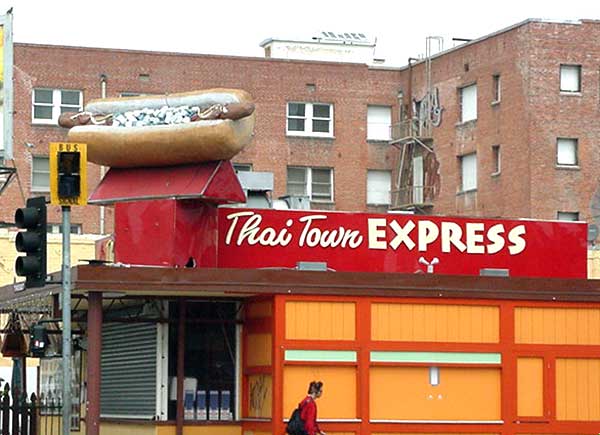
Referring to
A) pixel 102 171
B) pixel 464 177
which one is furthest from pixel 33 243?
pixel 464 177

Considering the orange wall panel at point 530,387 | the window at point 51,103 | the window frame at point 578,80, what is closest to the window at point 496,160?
the window frame at point 578,80

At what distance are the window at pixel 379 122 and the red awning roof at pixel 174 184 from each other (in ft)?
160

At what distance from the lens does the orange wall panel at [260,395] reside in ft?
92.1

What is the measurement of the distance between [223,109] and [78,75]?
153 feet

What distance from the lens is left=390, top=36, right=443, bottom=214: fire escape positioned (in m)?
76.6

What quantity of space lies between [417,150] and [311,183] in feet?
16.6

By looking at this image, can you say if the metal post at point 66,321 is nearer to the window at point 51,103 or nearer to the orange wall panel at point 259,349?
the orange wall panel at point 259,349

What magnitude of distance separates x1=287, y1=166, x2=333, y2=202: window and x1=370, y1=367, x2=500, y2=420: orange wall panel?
4855 centimetres

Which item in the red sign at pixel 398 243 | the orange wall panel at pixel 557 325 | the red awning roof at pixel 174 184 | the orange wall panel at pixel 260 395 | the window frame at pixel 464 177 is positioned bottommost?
the orange wall panel at pixel 260 395

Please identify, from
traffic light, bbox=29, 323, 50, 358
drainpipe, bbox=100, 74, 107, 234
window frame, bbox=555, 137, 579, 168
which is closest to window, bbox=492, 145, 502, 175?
window frame, bbox=555, 137, 579, 168

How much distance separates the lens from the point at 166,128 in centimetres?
2944

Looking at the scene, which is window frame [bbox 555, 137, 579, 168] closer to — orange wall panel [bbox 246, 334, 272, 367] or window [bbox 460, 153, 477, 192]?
window [bbox 460, 153, 477, 192]

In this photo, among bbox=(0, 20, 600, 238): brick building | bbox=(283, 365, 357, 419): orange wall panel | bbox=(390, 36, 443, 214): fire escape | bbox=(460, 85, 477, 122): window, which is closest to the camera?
bbox=(283, 365, 357, 419): orange wall panel

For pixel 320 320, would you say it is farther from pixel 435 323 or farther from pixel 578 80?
pixel 578 80
